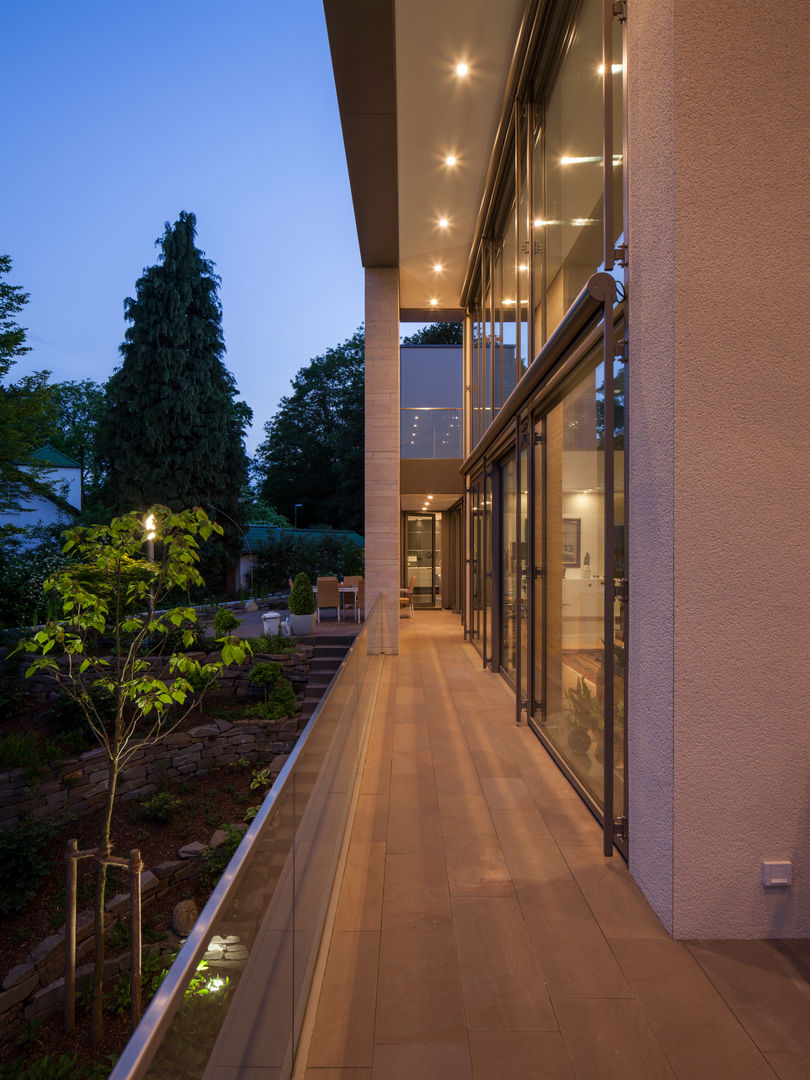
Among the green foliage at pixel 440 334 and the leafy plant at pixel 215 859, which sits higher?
the green foliage at pixel 440 334

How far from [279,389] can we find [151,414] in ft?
448

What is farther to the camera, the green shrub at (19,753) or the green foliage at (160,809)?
the green shrub at (19,753)

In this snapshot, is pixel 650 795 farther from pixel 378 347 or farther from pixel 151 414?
pixel 151 414

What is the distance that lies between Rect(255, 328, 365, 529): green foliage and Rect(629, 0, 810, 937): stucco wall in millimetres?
31275

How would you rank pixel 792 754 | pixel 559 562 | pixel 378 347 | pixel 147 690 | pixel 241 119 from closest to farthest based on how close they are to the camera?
pixel 792 754 < pixel 559 562 < pixel 147 690 < pixel 378 347 < pixel 241 119

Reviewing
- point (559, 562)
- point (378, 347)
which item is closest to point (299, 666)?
point (378, 347)

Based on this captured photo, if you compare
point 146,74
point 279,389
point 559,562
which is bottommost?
point 559,562

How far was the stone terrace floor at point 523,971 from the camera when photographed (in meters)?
1.99

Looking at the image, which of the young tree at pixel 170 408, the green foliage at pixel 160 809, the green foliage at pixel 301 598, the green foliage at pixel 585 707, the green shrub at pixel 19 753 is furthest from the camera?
the young tree at pixel 170 408

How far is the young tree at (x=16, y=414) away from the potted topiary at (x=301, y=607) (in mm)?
8696

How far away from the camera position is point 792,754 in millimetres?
2621

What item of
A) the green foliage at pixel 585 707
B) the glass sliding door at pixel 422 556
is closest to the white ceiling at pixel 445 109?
the green foliage at pixel 585 707

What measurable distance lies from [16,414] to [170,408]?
8.49 meters

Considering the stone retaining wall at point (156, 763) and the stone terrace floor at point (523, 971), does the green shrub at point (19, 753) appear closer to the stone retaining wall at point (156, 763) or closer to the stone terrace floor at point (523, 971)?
the stone retaining wall at point (156, 763)
